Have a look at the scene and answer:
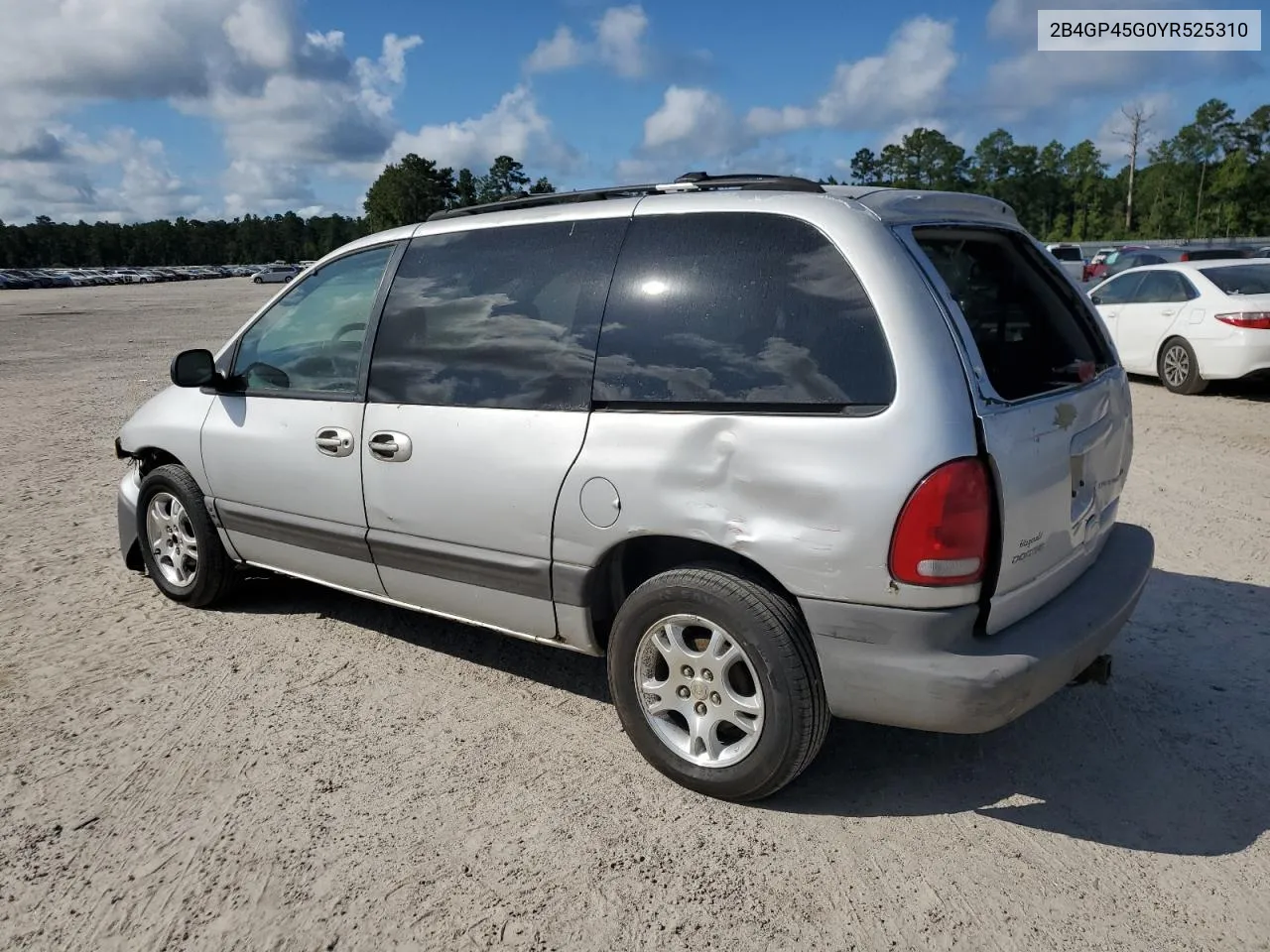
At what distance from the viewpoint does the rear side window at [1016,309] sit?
3.08 m

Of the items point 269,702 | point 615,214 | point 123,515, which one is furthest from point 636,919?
point 123,515

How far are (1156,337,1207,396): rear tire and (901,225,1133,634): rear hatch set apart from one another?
8.05 metres

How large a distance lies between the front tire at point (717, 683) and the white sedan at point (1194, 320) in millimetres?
7960

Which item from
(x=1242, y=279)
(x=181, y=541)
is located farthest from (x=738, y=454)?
(x=1242, y=279)

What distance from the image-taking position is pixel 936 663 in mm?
2740

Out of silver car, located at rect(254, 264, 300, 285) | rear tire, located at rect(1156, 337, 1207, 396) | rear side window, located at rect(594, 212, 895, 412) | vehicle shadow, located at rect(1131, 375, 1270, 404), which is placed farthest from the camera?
silver car, located at rect(254, 264, 300, 285)

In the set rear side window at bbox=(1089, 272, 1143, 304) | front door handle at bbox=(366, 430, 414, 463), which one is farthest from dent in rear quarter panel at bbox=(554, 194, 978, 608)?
rear side window at bbox=(1089, 272, 1143, 304)

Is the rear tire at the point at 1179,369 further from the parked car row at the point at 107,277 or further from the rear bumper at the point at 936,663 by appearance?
the parked car row at the point at 107,277

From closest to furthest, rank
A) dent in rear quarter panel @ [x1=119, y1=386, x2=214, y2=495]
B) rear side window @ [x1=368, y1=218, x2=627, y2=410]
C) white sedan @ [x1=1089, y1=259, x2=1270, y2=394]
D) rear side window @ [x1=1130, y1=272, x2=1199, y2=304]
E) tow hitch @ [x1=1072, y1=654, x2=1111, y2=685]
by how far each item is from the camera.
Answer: tow hitch @ [x1=1072, y1=654, x2=1111, y2=685], rear side window @ [x1=368, y1=218, x2=627, y2=410], dent in rear quarter panel @ [x1=119, y1=386, x2=214, y2=495], white sedan @ [x1=1089, y1=259, x2=1270, y2=394], rear side window @ [x1=1130, y1=272, x2=1199, y2=304]

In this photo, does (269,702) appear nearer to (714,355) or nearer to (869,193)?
(714,355)

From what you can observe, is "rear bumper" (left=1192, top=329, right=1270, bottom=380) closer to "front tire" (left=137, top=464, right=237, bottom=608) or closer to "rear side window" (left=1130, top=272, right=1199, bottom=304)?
"rear side window" (left=1130, top=272, right=1199, bottom=304)

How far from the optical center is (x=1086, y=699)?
12.5 feet

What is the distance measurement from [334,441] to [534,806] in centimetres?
172

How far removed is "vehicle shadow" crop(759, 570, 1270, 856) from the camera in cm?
303
